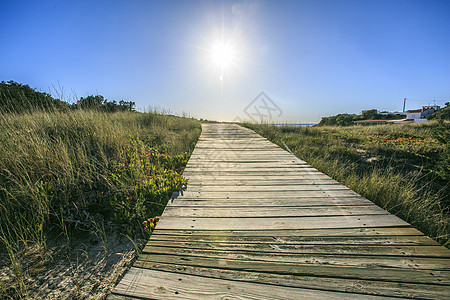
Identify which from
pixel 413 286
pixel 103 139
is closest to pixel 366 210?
pixel 413 286

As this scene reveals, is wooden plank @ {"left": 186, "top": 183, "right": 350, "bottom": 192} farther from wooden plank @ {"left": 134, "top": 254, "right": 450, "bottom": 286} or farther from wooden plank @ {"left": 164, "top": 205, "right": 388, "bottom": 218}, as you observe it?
wooden plank @ {"left": 134, "top": 254, "right": 450, "bottom": 286}

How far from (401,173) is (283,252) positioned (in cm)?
441

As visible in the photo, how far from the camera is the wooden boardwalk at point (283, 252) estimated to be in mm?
1030

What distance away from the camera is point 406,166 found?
16.6 feet

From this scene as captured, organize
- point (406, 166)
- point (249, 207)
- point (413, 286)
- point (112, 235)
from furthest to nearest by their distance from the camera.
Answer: point (406, 166) < point (249, 207) < point (112, 235) < point (413, 286)

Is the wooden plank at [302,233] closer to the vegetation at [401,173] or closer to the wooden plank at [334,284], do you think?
the wooden plank at [334,284]

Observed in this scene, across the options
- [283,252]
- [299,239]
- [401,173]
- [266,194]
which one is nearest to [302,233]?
[299,239]

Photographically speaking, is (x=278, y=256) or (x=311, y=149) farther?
(x=311, y=149)

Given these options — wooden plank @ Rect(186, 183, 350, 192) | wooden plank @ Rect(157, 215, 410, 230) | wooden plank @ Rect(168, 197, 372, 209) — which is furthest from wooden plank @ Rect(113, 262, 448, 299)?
wooden plank @ Rect(186, 183, 350, 192)

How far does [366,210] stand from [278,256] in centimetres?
132

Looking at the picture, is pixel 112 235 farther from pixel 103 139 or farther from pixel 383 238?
pixel 383 238

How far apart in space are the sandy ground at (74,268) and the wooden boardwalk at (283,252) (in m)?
0.35

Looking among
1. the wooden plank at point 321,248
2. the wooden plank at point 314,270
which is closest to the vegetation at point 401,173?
the wooden plank at point 321,248

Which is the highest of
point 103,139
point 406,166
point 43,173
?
point 103,139
